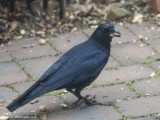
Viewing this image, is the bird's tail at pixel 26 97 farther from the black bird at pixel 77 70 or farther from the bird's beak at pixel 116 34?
the bird's beak at pixel 116 34

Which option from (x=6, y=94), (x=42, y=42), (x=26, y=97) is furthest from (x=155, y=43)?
(x=26, y=97)

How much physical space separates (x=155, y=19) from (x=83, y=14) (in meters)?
1.12

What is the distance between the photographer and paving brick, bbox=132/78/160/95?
475 cm

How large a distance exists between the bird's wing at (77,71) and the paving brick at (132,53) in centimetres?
111

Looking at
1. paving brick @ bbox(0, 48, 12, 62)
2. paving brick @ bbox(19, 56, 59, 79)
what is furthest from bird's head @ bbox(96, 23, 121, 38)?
paving brick @ bbox(0, 48, 12, 62)

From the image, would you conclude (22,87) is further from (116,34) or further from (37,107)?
(116,34)

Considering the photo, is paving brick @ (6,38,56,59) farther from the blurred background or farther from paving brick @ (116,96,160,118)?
paving brick @ (116,96,160,118)

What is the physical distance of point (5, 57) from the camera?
18.8 feet

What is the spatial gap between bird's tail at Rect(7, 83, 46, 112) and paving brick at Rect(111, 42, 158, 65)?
1.67m

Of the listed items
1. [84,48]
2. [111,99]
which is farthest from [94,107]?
[84,48]

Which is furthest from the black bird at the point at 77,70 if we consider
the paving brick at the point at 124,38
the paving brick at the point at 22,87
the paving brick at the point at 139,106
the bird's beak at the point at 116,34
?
the paving brick at the point at 124,38

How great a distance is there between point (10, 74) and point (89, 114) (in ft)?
4.47

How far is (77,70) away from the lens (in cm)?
432

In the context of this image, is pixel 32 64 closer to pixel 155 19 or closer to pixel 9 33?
pixel 9 33
